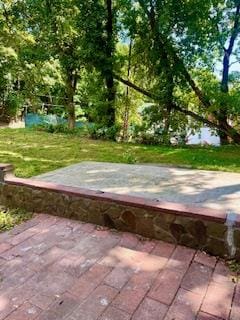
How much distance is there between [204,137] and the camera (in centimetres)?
1083

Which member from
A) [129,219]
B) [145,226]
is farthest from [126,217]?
[145,226]

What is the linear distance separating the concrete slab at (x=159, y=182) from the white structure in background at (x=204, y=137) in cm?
535

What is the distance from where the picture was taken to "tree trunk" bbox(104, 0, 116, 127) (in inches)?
384

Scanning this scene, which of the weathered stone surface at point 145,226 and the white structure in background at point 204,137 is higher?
the white structure in background at point 204,137

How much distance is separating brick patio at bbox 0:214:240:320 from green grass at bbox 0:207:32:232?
0.25 m

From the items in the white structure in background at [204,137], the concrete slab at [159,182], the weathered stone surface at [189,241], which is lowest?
the weathered stone surface at [189,241]

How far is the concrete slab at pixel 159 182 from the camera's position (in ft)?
11.8

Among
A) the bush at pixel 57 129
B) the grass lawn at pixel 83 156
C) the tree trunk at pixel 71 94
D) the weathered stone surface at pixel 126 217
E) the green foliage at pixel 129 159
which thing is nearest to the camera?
the weathered stone surface at pixel 126 217

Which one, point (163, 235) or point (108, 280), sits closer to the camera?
point (108, 280)

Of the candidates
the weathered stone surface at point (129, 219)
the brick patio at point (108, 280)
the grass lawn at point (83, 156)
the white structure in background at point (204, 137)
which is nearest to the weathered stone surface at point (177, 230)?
the brick patio at point (108, 280)

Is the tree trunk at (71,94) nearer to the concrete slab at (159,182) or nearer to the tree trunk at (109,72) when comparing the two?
the tree trunk at (109,72)

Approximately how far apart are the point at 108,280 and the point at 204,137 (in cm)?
901

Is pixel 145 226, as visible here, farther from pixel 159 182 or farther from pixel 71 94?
pixel 71 94

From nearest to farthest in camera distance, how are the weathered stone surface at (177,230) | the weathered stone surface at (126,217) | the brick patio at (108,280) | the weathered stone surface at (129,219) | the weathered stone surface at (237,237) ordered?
1. the brick patio at (108,280)
2. the weathered stone surface at (237,237)
3. the weathered stone surface at (126,217)
4. the weathered stone surface at (177,230)
5. the weathered stone surface at (129,219)
